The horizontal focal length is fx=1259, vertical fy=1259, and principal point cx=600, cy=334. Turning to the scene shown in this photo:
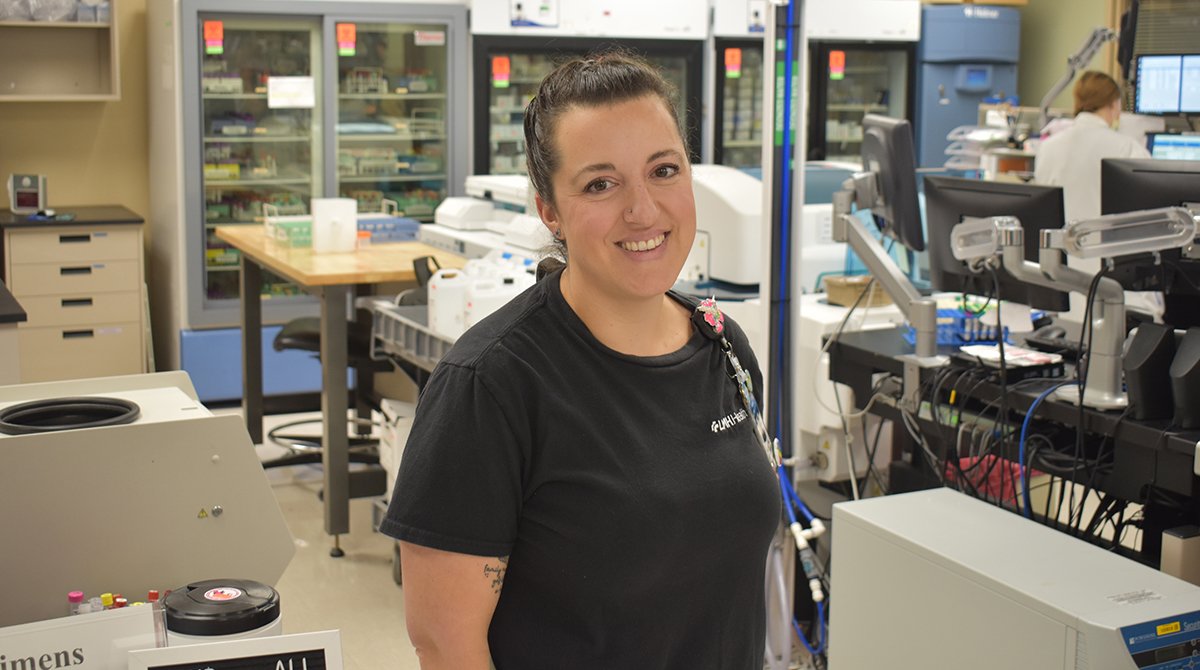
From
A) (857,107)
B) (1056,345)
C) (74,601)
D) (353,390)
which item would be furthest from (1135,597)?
(857,107)

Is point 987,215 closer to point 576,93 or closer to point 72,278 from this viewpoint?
point 576,93

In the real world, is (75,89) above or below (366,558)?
above

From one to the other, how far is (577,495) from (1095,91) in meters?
5.00

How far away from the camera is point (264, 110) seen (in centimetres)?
662

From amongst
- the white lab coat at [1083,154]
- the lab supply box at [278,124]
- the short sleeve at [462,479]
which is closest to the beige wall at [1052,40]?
the white lab coat at [1083,154]

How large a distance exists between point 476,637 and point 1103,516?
2.17 meters

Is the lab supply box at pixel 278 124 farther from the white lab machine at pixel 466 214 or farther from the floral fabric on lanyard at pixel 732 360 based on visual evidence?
the floral fabric on lanyard at pixel 732 360

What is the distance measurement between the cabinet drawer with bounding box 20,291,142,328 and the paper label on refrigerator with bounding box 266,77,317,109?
116 centimetres

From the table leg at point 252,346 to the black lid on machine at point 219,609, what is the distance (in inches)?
158

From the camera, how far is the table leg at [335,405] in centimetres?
443

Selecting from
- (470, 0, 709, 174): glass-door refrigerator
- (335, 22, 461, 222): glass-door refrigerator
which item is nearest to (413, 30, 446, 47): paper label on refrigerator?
(335, 22, 461, 222): glass-door refrigerator

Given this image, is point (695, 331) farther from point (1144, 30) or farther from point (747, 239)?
point (1144, 30)

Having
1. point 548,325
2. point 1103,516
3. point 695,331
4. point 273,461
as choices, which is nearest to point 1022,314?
point 1103,516

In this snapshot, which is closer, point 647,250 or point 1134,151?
point 647,250
